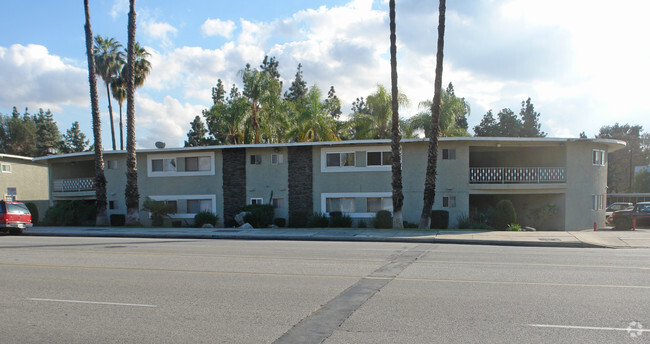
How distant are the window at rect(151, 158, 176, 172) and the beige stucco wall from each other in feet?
16.3

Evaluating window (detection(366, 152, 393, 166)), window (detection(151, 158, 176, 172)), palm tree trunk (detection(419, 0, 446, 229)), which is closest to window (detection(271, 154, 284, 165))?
window (detection(366, 152, 393, 166))

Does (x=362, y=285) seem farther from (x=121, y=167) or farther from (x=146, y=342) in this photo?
(x=121, y=167)

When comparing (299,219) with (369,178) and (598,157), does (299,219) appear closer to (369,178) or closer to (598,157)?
(369,178)

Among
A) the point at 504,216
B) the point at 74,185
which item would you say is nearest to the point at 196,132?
the point at 74,185

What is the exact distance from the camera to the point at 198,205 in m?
30.1

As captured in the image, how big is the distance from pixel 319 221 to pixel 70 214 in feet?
49.7

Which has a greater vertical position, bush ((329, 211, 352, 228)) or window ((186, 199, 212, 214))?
window ((186, 199, 212, 214))

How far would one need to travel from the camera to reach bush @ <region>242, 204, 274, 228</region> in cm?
2686

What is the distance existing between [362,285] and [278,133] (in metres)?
31.2

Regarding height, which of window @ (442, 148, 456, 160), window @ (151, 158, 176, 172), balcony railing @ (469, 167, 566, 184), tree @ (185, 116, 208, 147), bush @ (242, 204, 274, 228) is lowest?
bush @ (242, 204, 274, 228)

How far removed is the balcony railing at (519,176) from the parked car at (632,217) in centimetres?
407

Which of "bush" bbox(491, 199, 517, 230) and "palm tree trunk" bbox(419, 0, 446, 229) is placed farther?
"bush" bbox(491, 199, 517, 230)

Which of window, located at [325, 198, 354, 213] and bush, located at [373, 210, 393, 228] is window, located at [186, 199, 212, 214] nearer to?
window, located at [325, 198, 354, 213]

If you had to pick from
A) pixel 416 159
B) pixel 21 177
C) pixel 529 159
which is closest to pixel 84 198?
pixel 21 177
